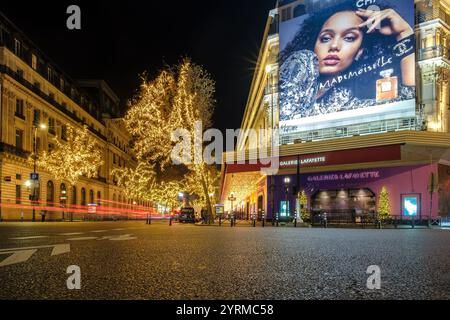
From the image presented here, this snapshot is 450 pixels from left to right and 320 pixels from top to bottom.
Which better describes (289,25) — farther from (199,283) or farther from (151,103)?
(199,283)

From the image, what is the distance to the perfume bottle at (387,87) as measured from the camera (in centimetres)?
3512

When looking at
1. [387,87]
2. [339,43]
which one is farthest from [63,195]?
[387,87]

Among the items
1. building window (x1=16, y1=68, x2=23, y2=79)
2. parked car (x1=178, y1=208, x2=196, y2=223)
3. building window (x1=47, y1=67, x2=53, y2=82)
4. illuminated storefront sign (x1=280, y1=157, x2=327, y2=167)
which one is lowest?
parked car (x1=178, y1=208, x2=196, y2=223)

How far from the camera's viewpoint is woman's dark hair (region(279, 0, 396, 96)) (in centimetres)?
3619

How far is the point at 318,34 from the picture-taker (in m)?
40.8

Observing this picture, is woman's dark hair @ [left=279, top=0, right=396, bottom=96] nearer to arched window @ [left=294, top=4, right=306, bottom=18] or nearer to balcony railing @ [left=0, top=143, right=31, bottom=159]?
arched window @ [left=294, top=4, right=306, bottom=18]

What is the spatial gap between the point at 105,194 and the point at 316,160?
5174 centimetres

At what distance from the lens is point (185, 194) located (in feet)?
126

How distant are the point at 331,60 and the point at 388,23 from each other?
17.5 ft

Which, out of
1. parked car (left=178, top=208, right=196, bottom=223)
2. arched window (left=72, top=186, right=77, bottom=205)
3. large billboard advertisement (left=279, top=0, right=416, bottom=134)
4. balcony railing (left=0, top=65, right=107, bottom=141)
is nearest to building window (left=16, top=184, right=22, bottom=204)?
balcony railing (left=0, top=65, right=107, bottom=141)

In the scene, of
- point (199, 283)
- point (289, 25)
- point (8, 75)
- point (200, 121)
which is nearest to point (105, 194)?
point (8, 75)

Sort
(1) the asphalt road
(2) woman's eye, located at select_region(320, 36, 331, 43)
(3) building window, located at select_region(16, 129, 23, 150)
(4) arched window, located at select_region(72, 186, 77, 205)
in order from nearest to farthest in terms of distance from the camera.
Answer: (1) the asphalt road
(2) woman's eye, located at select_region(320, 36, 331, 43)
(3) building window, located at select_region(16, 129, 23, 150)
(4) arched window, located at select_region(72, 186, 77, 205)

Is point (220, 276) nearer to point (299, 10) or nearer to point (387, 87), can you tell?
point (387, 87)

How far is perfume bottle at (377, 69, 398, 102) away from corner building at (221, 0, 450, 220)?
90 centimetres
